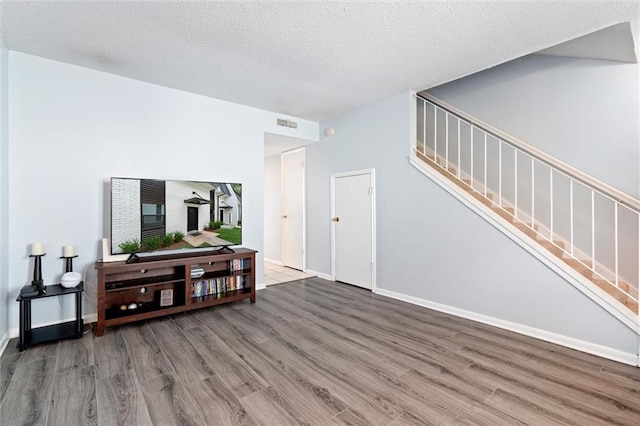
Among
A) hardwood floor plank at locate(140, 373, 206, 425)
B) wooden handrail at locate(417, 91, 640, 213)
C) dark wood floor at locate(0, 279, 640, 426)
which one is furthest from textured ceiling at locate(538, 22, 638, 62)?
hardwood floor plank at locate(140, 373, 206, 425)

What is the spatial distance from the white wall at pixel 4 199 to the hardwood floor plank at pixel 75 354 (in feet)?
1.48

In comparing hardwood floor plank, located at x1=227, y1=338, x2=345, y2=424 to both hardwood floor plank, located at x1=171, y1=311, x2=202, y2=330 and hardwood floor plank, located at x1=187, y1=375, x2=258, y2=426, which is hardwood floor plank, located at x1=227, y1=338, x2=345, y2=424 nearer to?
hardwood floor plank, located at x1=187, y1=375, x2=258, y2=426

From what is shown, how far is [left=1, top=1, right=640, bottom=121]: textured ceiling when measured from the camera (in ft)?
7.11

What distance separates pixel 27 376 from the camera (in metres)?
2.07

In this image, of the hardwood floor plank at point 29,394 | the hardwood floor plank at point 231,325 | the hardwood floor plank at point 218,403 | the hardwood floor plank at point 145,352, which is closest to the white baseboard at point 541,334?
the hardwood floor plank at point 231,325

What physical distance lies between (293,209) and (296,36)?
342 centimetres

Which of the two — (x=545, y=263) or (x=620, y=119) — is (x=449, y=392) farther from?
(x=620, y=119)

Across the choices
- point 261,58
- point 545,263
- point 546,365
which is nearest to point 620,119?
point 545,263

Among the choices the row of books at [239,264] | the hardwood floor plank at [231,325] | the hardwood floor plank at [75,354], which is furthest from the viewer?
the row of books at [239,264]

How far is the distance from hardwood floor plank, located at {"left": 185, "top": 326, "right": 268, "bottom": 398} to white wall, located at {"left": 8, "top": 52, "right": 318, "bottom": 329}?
1.38 m

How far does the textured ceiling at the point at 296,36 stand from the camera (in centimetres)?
217

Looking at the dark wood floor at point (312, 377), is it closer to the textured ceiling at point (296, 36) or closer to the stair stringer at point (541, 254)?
the stair stringer at point (541, 254)

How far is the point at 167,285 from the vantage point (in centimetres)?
331

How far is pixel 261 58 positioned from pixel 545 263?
129 inches
